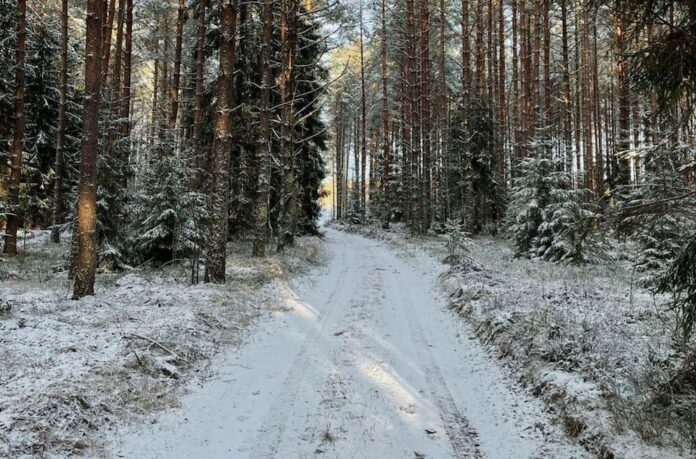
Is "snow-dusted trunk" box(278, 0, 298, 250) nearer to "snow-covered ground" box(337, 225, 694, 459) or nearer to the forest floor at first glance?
the forest floor

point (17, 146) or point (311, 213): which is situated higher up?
point (17, 146)

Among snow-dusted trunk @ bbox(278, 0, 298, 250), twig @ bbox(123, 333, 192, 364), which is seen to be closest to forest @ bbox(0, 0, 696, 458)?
twig @ bbox(123, 333, 192, 364)

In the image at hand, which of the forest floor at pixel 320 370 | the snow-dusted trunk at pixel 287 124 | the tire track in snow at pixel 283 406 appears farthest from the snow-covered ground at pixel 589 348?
the snow-dusted trunk at pixel 287 124

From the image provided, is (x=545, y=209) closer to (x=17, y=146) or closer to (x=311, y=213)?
(x=311, y=213)

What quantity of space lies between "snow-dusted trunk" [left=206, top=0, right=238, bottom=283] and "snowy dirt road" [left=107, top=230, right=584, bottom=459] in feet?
9.85

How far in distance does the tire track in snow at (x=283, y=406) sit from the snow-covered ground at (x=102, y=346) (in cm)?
120

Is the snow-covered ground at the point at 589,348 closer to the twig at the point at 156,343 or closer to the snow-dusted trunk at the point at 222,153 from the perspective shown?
the twig at the point at 156,343

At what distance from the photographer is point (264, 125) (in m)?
15.9

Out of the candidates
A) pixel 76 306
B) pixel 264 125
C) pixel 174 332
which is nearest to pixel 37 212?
pixel 264 125

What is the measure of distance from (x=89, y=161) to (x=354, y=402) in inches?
288

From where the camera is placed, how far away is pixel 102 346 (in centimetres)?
665

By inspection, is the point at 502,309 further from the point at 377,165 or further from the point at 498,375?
the point at 377,165

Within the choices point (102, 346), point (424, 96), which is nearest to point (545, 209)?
point (424, 96)

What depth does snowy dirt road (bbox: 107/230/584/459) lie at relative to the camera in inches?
189
